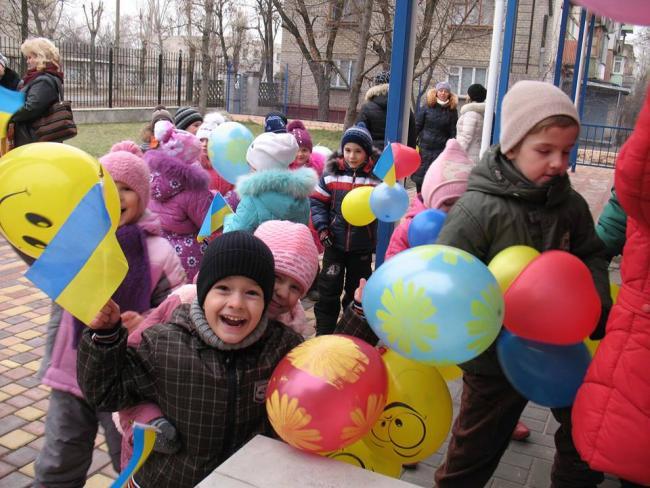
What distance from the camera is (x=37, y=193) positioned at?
1.67 metres

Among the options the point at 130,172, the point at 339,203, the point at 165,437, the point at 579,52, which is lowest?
the point at 165,437

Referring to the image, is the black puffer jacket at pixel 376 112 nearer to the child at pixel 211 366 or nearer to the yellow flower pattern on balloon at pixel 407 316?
the child at pixel 211 366

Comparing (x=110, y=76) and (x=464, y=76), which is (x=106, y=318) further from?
(x=464, y=76)

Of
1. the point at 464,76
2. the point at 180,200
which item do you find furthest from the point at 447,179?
the point at 464,76

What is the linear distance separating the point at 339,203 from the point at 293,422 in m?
3.02

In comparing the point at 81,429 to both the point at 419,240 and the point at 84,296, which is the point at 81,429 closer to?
the point at 84,296

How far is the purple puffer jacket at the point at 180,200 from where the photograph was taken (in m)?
3.75

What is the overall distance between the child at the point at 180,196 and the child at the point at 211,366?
73.0 inches

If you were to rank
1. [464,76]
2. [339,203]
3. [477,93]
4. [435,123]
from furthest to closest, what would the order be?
[464,76], [435,123], [477,93], [339,203]

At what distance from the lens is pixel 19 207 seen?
65.4 inches

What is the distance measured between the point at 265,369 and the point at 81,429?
3.23ft

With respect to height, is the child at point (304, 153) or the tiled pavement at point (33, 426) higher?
the child at point (304, 153)

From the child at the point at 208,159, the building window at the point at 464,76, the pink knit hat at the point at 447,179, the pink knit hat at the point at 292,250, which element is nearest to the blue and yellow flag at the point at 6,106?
the pink knit hat at the point at 292,250

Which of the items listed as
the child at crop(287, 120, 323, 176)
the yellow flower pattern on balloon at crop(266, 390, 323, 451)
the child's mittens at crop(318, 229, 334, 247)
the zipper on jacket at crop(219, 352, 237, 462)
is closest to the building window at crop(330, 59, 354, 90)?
the child at crop(287, 120, 323, 176)
